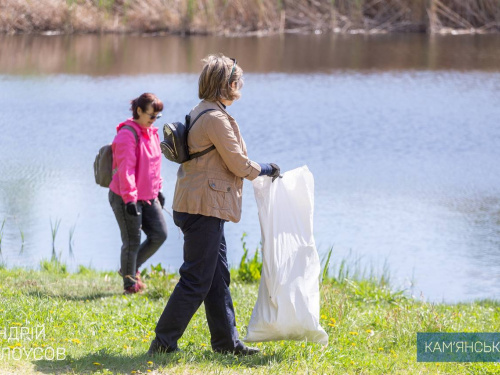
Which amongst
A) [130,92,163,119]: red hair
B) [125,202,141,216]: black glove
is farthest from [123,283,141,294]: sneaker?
[130,92,163,119]: red hair

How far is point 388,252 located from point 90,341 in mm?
4265

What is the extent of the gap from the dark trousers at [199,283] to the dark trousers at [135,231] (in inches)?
66.4

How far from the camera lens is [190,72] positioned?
16453 millimetres

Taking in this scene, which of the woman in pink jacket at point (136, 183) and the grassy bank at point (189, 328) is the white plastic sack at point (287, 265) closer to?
the grassy bank at point (189, 328)

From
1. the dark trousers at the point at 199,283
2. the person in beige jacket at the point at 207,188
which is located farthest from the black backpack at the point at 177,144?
the dark trousers at the point at 199,283

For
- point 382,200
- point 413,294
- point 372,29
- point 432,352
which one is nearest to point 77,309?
point 432,352

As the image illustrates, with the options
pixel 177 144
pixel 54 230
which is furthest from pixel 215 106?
pixel 54 230

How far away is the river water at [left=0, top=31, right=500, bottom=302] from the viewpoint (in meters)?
8.39

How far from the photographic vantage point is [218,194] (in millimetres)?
4441

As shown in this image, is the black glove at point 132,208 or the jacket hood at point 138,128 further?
the jacket hood at point 138,128

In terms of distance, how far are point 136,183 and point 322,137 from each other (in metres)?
6.37

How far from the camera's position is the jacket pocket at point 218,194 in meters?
4.42

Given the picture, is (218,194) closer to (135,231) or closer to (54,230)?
(135,231)

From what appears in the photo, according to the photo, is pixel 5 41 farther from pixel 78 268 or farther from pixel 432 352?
pixel 432 352
